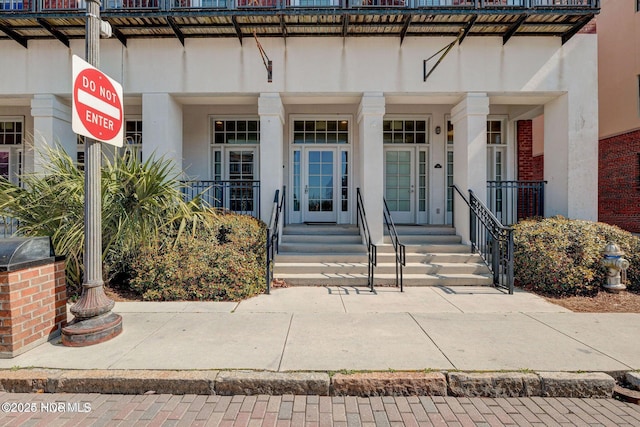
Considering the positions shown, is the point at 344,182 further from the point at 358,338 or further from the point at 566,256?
the point at 358,338

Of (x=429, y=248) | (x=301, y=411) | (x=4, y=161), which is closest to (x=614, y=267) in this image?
(x=429, y=248)

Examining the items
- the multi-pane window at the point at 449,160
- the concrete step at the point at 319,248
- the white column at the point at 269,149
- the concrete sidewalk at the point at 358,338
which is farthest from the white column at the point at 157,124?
the multi-pane window at the point at 449,160

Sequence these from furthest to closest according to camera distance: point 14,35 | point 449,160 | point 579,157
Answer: point 449,160 < point 579,157 < point 14,35

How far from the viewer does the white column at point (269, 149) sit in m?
7.72

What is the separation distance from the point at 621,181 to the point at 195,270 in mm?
15956

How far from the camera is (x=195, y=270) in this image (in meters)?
5.62

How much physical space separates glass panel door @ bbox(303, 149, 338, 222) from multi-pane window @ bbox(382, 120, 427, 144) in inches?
68.3

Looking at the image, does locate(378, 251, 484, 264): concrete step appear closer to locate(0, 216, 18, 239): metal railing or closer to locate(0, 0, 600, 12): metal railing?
locate(0, 0, 600, 12): metal railing

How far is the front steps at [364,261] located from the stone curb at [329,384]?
3.34 meters

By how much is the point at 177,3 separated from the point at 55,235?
586 centimetres

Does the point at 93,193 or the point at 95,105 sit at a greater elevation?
the point at 95,105

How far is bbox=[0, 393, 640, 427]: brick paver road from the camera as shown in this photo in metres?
2.72

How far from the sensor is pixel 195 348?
12.3 feet

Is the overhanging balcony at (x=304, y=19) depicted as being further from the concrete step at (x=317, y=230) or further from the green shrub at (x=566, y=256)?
the concrete step at (x=317, y=230)
